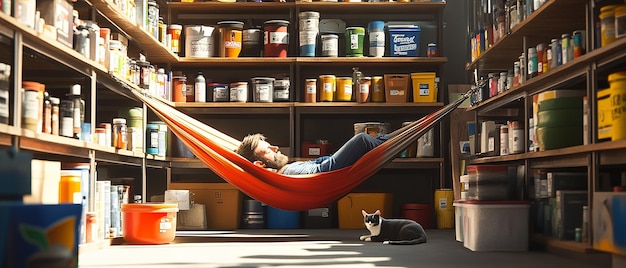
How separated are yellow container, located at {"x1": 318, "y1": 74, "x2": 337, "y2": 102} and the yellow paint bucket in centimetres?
140

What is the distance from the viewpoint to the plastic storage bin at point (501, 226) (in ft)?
16.4

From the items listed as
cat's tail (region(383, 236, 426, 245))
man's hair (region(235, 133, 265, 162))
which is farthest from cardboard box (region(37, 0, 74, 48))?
cat's tail (region(383, 236, 426, 245))

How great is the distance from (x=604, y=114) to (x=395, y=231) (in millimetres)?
2009

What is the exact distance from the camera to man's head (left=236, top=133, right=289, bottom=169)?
662 cm

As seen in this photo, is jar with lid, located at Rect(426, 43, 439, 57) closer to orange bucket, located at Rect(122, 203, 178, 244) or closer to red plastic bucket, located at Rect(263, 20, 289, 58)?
red plastic bucket, located at Rect(263, 20, 289, 58)

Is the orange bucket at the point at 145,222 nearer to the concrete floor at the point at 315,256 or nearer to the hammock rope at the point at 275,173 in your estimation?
the concrete floor at the point at 315,256

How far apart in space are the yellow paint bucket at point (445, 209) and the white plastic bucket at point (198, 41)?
2637 millimetres

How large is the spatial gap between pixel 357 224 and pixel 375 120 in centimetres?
137

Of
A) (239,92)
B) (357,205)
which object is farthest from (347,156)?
(239,92)

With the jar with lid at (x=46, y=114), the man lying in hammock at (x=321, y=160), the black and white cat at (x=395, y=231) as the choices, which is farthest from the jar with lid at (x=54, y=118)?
the black and white cat at (x=395, y=231)

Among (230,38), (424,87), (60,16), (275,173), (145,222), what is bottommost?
(145,222)

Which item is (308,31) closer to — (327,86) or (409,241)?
(327,86)

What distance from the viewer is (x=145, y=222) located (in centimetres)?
561

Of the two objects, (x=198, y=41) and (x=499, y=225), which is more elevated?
(x=198, y=41)
